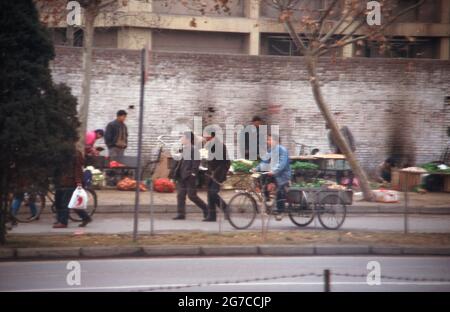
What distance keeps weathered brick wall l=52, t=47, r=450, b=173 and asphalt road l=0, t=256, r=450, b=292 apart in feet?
38.7

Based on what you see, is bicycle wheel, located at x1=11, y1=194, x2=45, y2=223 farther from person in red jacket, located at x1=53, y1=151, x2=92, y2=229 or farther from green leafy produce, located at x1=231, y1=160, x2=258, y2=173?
green leafy produce, located at x1=231, y1=160, x2=258, y2=173

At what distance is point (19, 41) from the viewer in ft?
45.7

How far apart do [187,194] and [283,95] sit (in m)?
8.35

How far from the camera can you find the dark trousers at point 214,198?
60.0ft

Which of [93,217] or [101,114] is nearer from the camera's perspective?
[93,217]

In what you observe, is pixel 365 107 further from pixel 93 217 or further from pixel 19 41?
pixel 19 41

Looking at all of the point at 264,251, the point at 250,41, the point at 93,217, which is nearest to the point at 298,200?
the point at 264,251

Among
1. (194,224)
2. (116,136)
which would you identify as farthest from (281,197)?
(116,136)

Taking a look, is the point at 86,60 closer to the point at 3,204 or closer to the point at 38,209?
the point at 38,209

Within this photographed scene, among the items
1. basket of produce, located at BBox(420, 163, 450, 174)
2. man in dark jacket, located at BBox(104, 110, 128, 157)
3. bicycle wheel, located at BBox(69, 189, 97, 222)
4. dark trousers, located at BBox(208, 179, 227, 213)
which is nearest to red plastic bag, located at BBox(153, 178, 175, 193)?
man in dark jacket, located at BBox(104, 110, 128, 157)

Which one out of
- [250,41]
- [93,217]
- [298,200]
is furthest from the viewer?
[250,41]

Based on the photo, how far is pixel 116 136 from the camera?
23.7 meters

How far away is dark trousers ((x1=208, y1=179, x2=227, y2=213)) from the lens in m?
18.3
